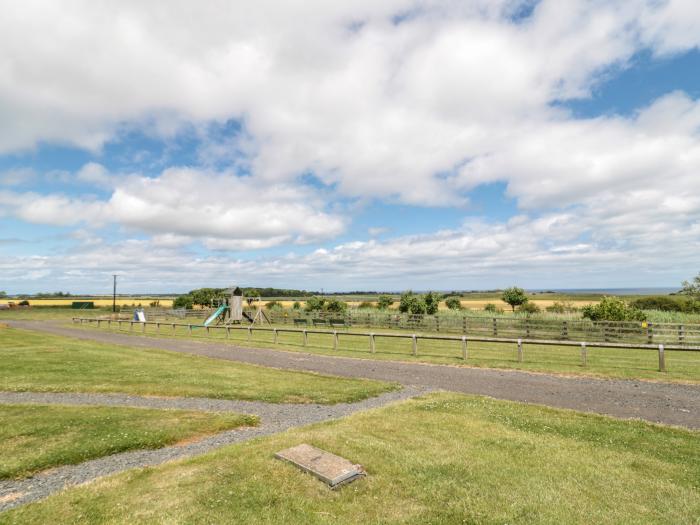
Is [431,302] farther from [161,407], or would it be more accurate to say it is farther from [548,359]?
[161,407]

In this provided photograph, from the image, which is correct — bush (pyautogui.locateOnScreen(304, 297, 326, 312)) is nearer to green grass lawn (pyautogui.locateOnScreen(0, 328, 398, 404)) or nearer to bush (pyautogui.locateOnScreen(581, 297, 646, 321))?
bush (pyautogui.locateOnScreen(581, 297, 646, 321))

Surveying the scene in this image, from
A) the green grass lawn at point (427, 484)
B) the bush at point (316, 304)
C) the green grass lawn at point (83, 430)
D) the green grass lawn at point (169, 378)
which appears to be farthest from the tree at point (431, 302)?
the green grass lawn at point (83, 430)

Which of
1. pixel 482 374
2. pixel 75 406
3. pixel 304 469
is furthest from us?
pixel 482 374

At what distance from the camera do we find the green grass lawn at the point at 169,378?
38.1 feet

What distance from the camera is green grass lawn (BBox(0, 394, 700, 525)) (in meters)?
4.63

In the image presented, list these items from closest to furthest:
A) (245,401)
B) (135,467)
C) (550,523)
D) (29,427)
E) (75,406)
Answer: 1. (550,523)
2. (135,467)
3. (29,427)
4. (75,406)
5. (245,401)

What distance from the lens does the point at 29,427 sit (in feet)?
26.9

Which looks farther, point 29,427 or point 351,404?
point 351,404

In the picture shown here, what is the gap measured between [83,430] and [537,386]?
1189 cm

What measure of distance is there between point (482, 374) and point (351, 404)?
6.35 metres

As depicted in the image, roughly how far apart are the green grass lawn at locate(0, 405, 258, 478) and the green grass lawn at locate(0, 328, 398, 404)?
2132mm

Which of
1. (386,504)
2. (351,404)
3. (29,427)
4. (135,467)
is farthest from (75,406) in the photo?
(386,504)

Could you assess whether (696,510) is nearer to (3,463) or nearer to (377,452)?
(377,452)

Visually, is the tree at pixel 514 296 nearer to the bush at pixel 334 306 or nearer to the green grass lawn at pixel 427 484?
the bush at pixel 334 306
